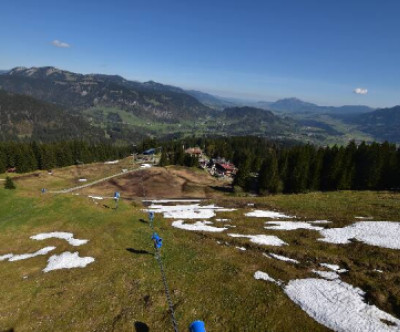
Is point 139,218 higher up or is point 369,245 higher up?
point 369,245

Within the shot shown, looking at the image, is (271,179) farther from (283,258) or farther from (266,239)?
(283,258)

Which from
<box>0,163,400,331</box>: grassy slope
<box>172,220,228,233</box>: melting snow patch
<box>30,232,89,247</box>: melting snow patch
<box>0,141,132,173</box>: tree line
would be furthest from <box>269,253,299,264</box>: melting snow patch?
<box>0,141,132,173</box>: tree line

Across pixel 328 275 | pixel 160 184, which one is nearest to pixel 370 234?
pixel 328 275

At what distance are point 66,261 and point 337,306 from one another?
101 feet

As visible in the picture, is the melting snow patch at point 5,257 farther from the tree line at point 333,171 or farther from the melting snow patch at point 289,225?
the tree line at point 333,171

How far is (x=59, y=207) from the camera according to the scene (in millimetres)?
52531

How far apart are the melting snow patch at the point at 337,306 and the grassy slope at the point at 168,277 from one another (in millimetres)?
865

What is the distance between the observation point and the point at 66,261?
3391 cm

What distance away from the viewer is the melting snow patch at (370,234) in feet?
111

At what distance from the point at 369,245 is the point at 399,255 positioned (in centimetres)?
376

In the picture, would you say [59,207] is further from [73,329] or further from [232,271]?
[232,271]

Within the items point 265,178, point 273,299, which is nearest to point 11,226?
point 273,299

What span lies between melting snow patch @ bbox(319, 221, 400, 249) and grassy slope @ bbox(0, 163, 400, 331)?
2.43m

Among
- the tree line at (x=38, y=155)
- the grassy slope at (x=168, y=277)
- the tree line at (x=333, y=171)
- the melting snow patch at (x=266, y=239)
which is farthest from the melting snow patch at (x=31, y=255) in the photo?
the tree line at (x=38, y=155)
